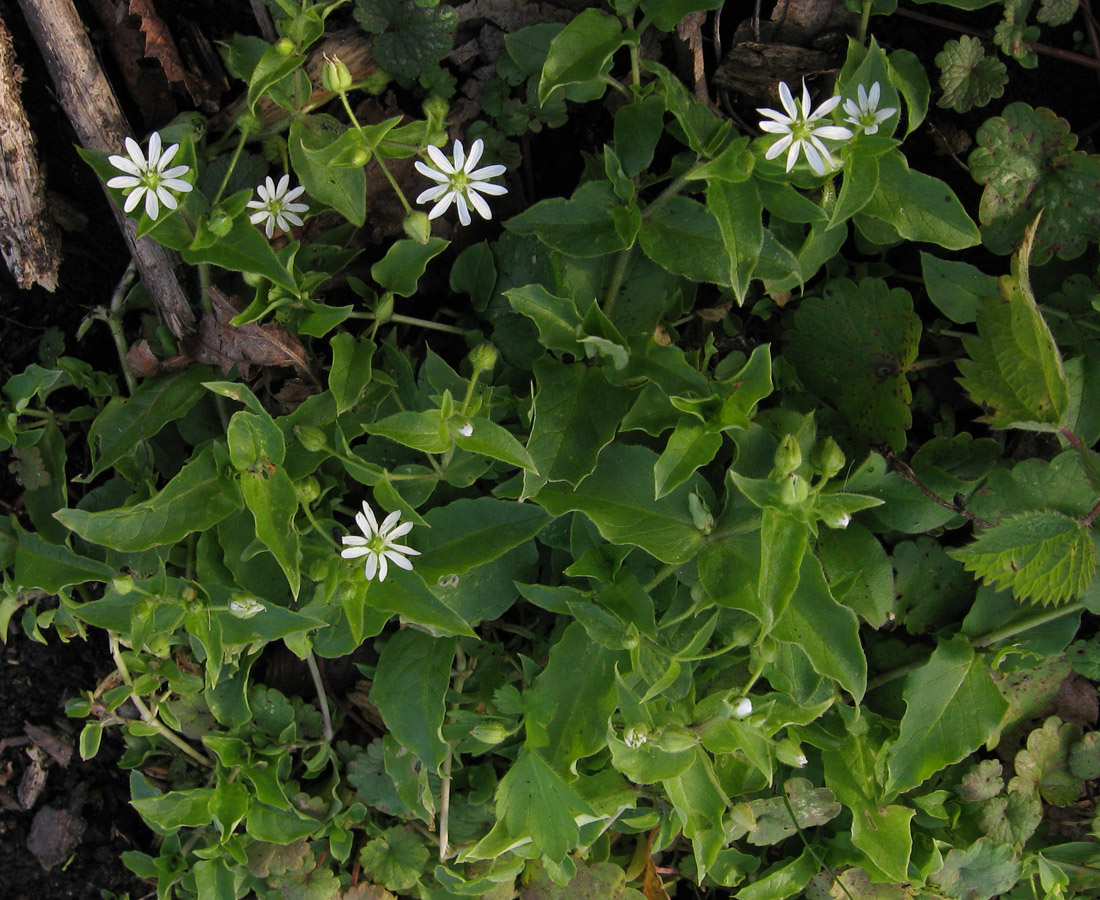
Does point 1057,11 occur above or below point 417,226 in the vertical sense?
below

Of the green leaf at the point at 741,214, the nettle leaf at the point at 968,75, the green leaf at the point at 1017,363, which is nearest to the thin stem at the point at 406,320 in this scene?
the green leaf at the point at 741,214

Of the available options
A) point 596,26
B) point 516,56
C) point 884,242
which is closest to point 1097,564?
point 884,242

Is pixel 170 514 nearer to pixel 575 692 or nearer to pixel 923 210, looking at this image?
pixel 575 692

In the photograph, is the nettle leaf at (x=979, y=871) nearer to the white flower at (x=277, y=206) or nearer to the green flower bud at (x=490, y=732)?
the green flower bud at (x=490, y=732)

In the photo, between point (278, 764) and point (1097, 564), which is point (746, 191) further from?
point (278, 764)

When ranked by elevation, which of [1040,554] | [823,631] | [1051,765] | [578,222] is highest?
[578,222]

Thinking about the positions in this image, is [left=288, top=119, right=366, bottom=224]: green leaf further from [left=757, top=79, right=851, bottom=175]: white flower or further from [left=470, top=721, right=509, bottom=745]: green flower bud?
[left=470, top=721, right=509, bottom=745]: green flower bud

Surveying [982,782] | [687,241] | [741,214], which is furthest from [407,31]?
[982,782]
